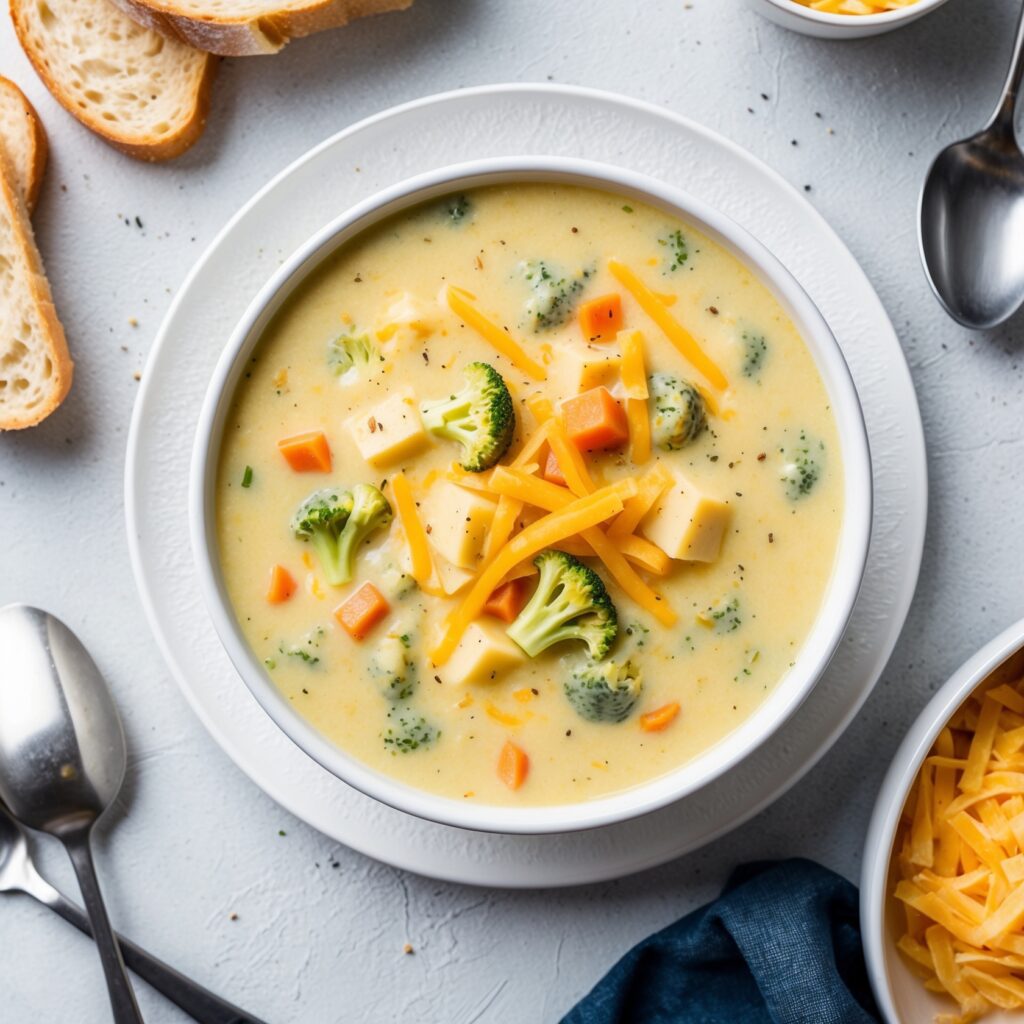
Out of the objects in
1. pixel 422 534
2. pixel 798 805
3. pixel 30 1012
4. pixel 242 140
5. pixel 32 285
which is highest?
pixel 242 140

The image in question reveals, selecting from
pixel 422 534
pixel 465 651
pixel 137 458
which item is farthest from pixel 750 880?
pixel 137 458

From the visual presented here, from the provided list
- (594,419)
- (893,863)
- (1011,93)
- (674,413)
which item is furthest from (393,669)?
(1011,93)

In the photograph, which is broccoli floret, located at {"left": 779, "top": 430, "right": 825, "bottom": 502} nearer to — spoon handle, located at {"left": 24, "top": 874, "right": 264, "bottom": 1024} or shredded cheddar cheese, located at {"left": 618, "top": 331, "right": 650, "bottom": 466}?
shredded cheddar cheese, located at {"left": 618, "top": 331, "right": 650, "bottom": 466}

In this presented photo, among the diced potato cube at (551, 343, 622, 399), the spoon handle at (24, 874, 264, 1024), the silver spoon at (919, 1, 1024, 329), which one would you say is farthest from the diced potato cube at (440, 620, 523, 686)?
the silver spoon at (919, 1, 1024, 329)

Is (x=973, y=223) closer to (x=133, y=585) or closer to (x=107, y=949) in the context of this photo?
(x=133, y=585)

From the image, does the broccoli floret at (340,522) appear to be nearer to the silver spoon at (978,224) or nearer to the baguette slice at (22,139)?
the baguette slice at (22,139)

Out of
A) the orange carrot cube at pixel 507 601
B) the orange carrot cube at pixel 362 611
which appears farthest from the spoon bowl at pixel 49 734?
the orange carrot cube at pixel 507 601

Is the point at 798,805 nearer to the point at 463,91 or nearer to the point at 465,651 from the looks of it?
the point at 465,651
